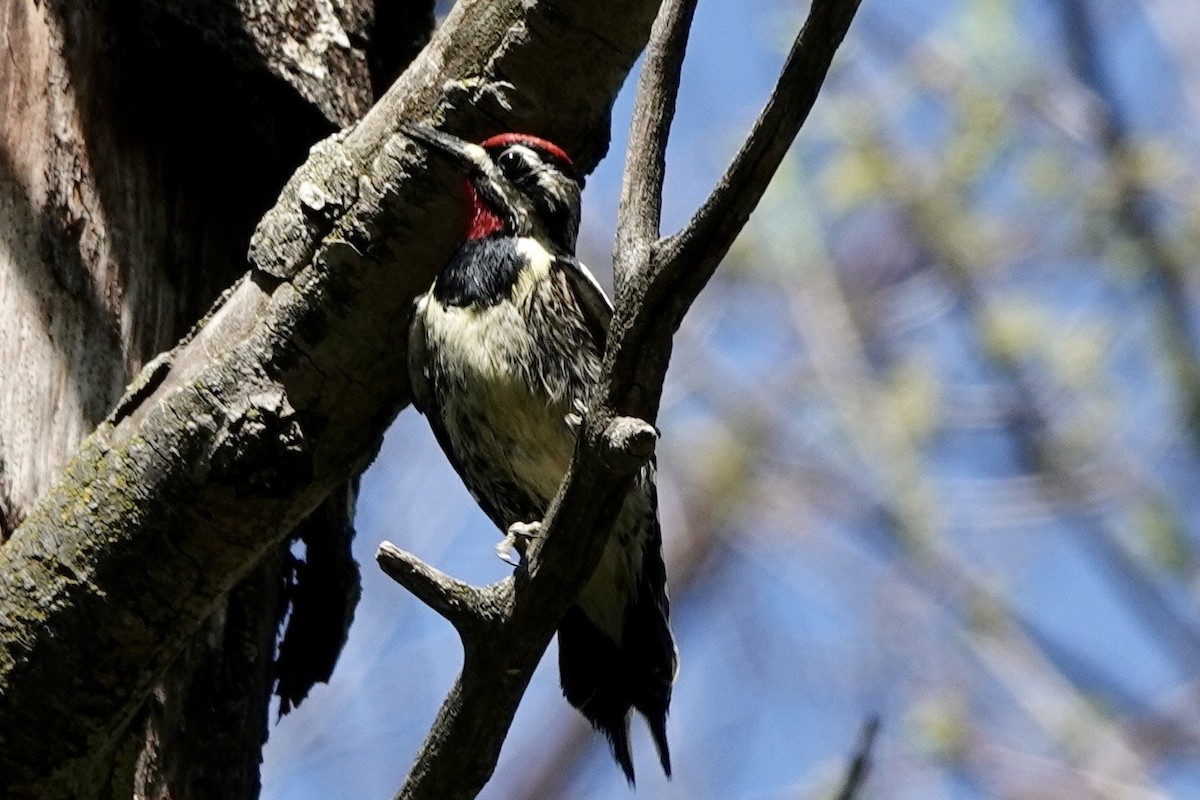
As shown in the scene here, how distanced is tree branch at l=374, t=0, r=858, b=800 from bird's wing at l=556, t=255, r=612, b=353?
903mm

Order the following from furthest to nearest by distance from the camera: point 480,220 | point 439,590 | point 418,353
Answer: point 480,220
point 418,353
point 439,590

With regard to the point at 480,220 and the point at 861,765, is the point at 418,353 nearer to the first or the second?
the point at 480,220

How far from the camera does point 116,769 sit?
97.3 inches

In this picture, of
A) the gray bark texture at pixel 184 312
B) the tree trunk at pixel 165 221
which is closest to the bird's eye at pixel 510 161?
the gray bark texture at pixel 184 312

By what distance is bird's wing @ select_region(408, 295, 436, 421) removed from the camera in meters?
2.69

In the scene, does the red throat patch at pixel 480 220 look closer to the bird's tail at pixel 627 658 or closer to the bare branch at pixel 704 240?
the bird's tail at pixel 627 658

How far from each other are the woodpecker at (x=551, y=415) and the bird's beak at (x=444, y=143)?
1.00 feet

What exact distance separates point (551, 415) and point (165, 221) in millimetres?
886

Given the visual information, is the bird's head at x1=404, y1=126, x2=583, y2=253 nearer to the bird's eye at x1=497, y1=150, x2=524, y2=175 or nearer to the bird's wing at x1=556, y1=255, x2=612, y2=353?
the bird's eye at x1=497, y1=150, x2=524, y2=175

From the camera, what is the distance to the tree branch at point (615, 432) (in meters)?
1.89

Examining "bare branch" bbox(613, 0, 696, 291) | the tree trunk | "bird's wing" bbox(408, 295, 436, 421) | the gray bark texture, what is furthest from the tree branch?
the tree trunk

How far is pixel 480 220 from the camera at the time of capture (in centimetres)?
319

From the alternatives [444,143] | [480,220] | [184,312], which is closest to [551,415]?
[480,220]

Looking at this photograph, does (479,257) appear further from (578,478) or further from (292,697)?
(578,478)
